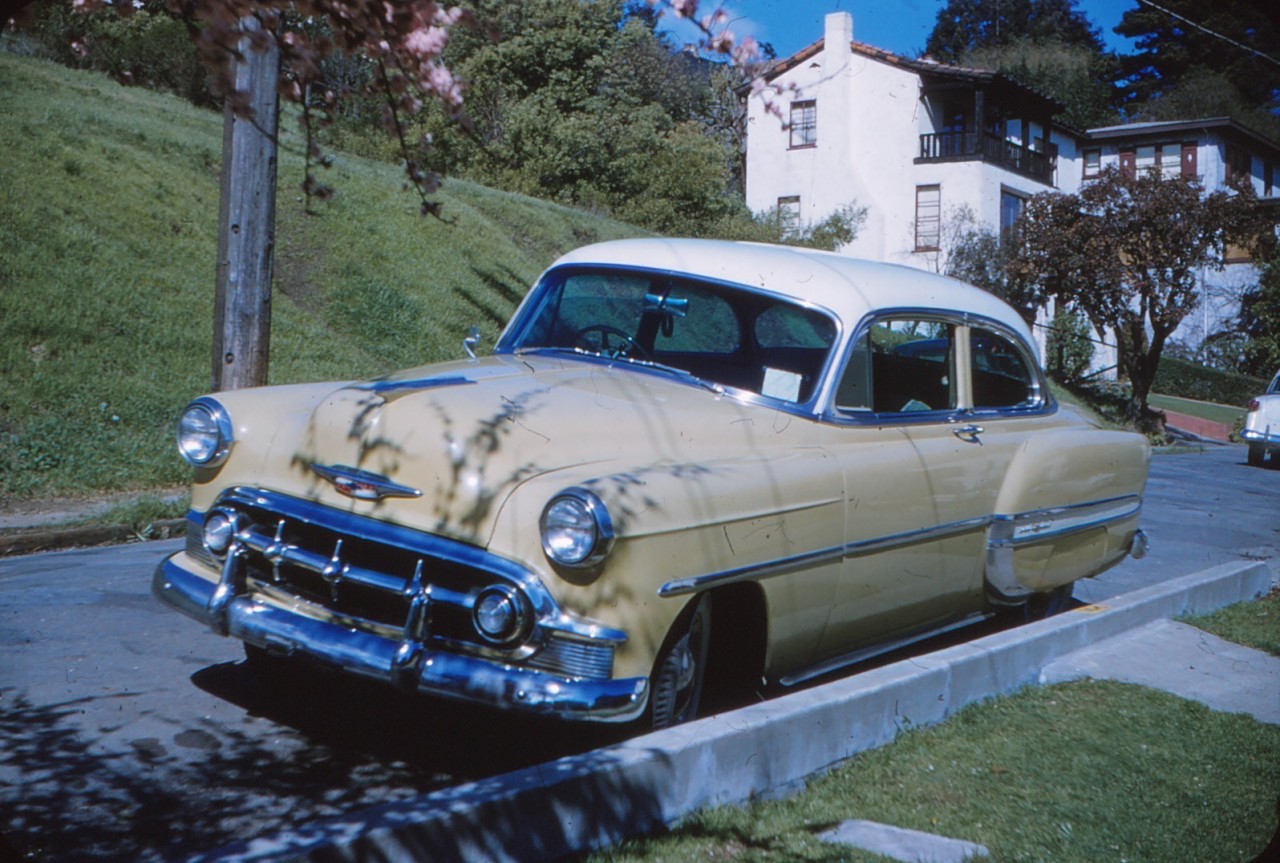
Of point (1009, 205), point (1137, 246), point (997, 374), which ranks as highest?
point (1009, 205)

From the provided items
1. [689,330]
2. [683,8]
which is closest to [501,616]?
[689,330]

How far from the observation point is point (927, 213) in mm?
34250

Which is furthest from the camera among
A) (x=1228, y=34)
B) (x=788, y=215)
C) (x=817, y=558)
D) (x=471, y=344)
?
(x=788, y=215)

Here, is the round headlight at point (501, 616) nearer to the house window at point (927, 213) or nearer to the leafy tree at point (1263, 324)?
the leafy tree at point (1263, 324)

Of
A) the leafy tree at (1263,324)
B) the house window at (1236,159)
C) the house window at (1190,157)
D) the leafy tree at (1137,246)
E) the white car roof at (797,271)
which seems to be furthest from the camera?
the house window at (1190,157)

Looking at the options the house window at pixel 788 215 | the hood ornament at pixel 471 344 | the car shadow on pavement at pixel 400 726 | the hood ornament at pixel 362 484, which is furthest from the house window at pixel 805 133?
the hood ornament at pixel 362 484

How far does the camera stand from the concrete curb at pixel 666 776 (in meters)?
2.91

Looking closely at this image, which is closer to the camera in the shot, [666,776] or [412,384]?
[666,776]

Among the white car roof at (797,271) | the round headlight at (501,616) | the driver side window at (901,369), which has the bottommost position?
the round headlight at (501,616)

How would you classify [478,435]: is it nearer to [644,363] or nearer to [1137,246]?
[644,363]

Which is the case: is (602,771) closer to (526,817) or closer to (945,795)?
(526,817)

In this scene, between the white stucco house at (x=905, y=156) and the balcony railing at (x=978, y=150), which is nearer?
the white stucco house at (x=905, y=156)

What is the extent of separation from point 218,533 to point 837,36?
23.5 meters

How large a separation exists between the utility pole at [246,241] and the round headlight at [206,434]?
3.44 metres
